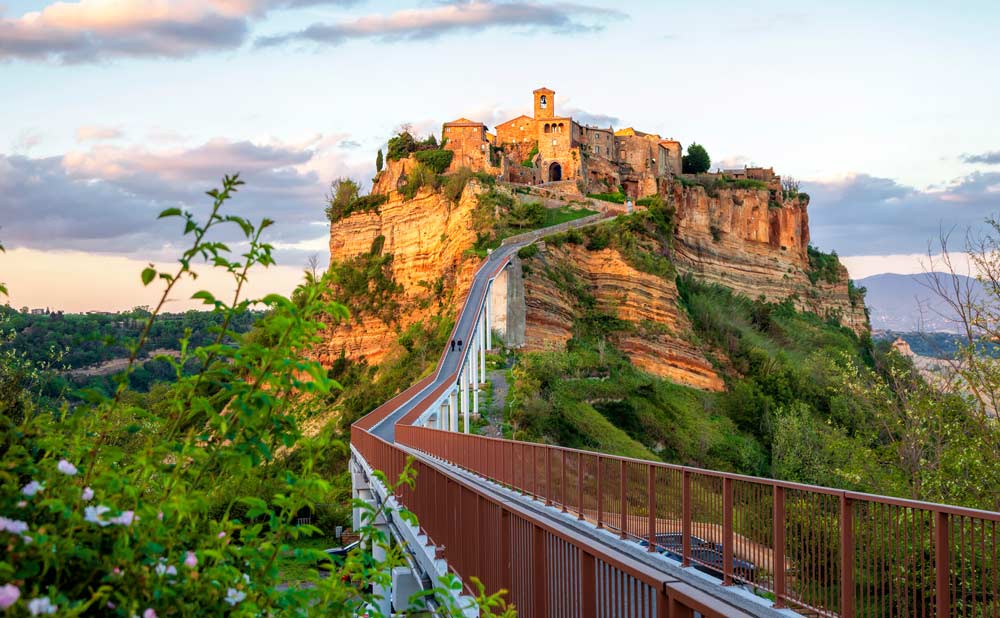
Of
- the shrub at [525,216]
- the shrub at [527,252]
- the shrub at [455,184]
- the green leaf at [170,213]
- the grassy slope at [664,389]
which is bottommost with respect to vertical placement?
the grassy slope at [664,389]

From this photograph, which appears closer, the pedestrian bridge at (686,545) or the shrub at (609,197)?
the pedestrian bridge at (686,545)

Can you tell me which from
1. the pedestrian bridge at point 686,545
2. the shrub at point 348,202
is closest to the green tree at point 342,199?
the shrub at point 348,202

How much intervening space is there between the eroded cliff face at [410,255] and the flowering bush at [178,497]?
63813mm

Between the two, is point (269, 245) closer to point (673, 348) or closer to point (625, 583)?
point (625, 583)

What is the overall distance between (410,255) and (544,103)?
33.0 m

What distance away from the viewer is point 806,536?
30.4 ft

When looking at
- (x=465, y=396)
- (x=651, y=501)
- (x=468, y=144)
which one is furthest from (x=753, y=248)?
(x=651, y=501)

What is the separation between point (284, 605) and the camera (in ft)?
14.9

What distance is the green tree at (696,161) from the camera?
115m

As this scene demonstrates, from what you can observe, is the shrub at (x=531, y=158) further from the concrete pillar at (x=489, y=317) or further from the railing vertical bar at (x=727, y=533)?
the railing vertical bar at (x=727, y=533)

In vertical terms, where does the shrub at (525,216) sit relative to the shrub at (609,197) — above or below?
below

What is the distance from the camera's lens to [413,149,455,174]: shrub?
281 ft

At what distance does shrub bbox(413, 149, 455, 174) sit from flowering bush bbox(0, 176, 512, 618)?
80782 millimetres

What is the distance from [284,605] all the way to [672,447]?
175 ft
